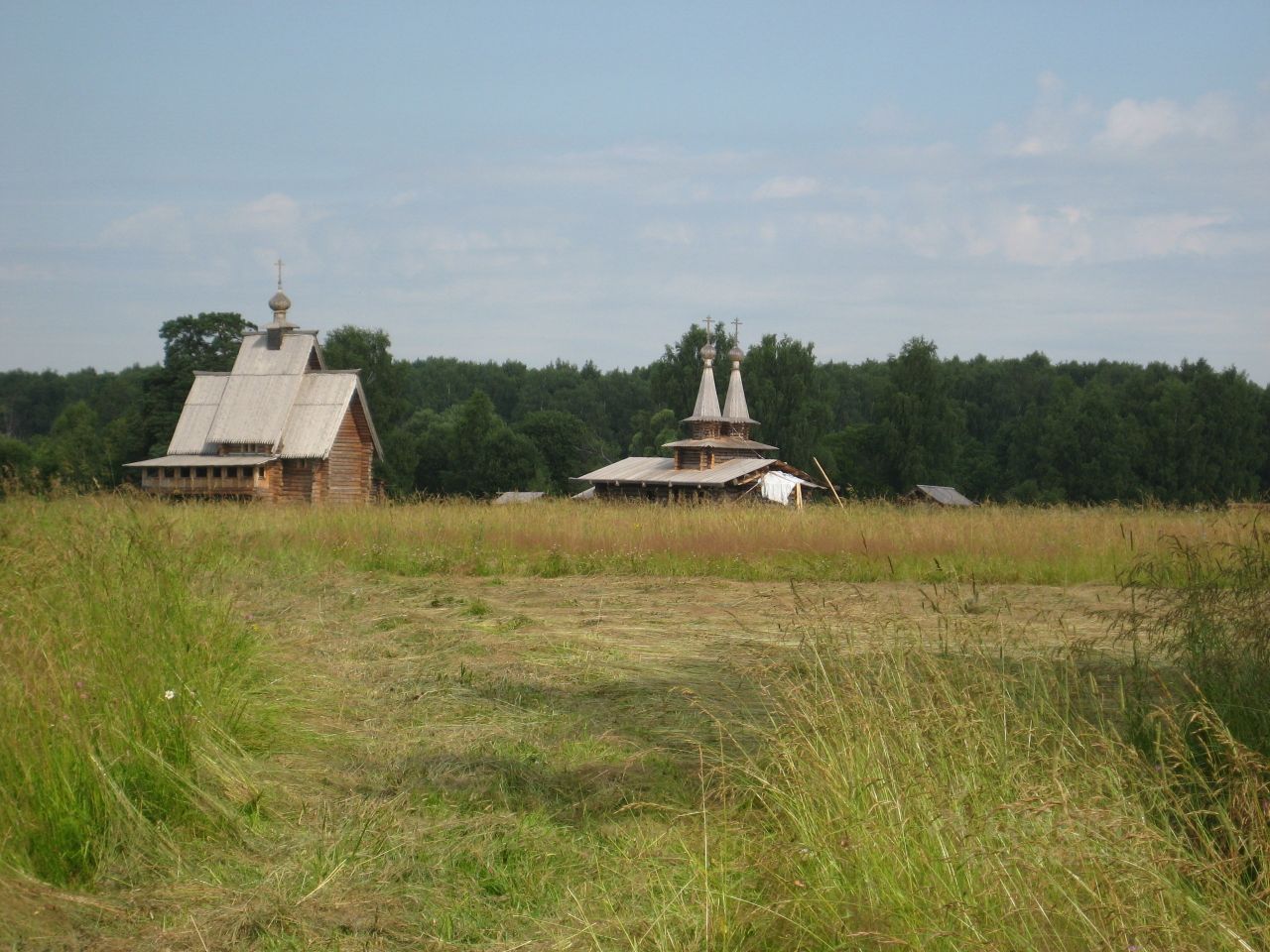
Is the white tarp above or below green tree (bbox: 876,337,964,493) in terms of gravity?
below

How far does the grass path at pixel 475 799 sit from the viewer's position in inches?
136

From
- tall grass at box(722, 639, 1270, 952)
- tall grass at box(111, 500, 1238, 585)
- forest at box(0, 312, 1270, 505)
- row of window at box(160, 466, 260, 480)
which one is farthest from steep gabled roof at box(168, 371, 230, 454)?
tall grass at box(722, 639, 1270, 952)

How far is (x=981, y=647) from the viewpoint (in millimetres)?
5188

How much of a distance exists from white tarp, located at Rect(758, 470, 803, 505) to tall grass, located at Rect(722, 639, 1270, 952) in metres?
40.8

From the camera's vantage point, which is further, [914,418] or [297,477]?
[914,418]

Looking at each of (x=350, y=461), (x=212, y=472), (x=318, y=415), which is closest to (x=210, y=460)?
(x=212, y=472)

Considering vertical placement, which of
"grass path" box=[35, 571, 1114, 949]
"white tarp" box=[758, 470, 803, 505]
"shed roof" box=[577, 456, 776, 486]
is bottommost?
"grass path" box=[35, 571, 1114, 949]

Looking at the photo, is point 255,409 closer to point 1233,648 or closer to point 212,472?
point 212,472

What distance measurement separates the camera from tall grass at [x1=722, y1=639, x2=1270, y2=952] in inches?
102

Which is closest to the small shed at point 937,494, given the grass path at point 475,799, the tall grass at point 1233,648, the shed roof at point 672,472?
the shed roof at point 672,472

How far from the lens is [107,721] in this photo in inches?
174

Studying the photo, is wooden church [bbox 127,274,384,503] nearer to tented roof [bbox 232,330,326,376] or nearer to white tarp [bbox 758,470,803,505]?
tented roof [bbox 232,330,326,376]

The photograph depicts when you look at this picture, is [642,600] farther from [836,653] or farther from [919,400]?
[919,400]

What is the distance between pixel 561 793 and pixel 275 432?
3209 centimetres
